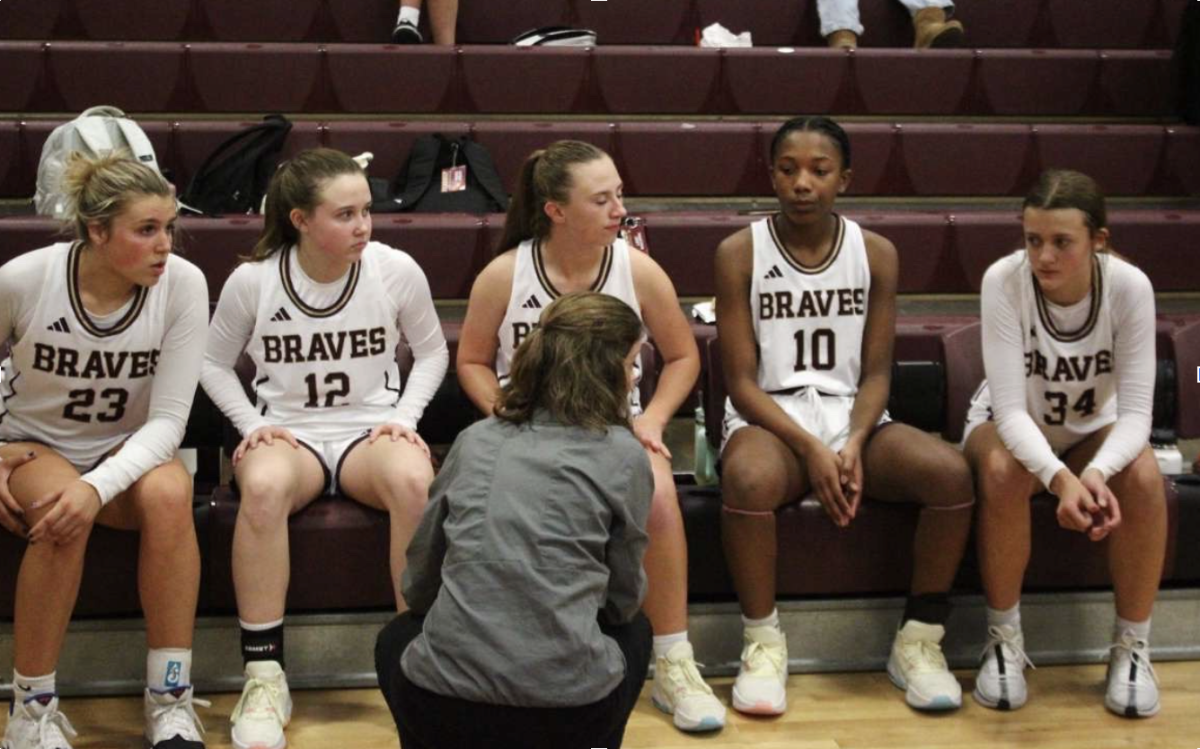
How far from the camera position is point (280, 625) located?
213 cm

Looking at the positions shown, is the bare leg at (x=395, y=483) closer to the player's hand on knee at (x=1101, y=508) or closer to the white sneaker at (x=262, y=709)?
the white sneaker at (x=262, y=709)

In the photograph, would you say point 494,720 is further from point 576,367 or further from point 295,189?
point 295,189

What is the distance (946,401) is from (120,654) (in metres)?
1.46

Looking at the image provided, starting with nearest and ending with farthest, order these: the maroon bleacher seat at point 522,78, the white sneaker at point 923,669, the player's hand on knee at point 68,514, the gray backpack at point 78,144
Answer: the player's hand on knee at point 68,514 < the white sneaker at point 923,669 < the gray backpack at point 78,144 < the maroon bleacher seat at point 522,78

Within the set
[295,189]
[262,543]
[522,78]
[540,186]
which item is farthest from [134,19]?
[262,543]

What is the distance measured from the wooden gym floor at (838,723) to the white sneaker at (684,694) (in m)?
0.02

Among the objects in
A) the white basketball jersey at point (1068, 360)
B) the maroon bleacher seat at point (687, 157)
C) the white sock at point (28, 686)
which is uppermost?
the maroon bleacher seat at point (687, 157)

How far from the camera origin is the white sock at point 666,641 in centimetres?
217

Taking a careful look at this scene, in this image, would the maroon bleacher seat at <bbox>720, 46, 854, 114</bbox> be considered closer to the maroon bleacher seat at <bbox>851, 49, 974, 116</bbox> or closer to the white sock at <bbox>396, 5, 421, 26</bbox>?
the maroon bleacher seat at <bbox>851, 49, 974, 116</bbox>

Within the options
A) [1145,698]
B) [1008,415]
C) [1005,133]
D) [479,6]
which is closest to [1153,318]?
[1008,415]

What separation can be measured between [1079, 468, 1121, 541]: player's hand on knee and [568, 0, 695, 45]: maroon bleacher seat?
2632 millimetres

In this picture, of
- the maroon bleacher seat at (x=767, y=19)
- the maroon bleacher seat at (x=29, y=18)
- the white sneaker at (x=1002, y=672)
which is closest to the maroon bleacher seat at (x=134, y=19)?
the maroon bleacher seat at (x=29, y=18)

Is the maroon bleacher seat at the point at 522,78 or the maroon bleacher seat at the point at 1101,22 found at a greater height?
the maroon bleacher seat at the point at 1101,22

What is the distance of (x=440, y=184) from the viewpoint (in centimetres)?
344
